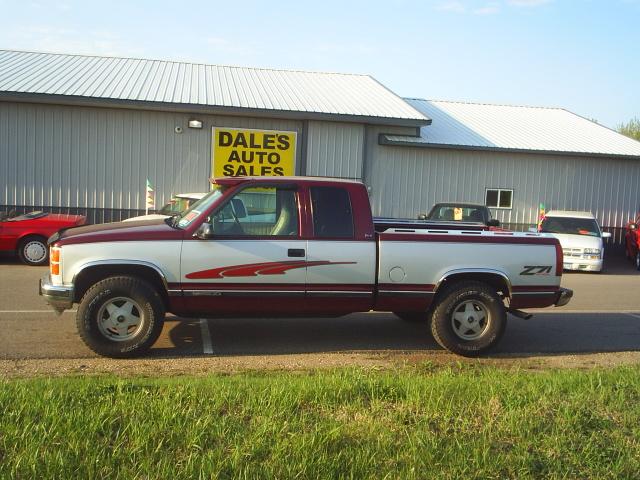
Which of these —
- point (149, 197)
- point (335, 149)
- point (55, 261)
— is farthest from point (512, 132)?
point (55, 261)

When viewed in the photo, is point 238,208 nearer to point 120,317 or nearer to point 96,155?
point 120,317

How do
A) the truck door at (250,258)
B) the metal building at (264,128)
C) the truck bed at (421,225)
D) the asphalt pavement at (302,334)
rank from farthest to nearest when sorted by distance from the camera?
the metal building at (264,128)
the truck bed at (421,225)
the asphalt pavement at (302,334)
the truck door at (250,258)

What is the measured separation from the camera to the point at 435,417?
4.72 meters

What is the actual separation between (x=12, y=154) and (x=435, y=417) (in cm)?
1581

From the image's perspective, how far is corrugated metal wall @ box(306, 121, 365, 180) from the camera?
18.8 meters

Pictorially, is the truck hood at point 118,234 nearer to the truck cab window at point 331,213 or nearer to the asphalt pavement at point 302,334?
the asphalt pavement at point 302,334

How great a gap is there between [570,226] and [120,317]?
14096 millimetres

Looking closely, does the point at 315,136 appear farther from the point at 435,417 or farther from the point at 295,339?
the point at 435,417

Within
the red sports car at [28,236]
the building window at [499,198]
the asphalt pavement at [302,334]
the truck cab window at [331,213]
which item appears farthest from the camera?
the building window at [499,198]

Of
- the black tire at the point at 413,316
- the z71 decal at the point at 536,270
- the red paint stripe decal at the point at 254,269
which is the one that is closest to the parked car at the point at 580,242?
the black tire at the point at 413,316

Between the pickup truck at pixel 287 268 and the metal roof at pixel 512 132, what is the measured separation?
A: 41.2ft

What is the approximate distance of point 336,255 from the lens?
22.8 ft

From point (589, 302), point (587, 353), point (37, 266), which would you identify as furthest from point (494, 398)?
point (37, 266)

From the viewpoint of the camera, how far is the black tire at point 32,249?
1373 cm
